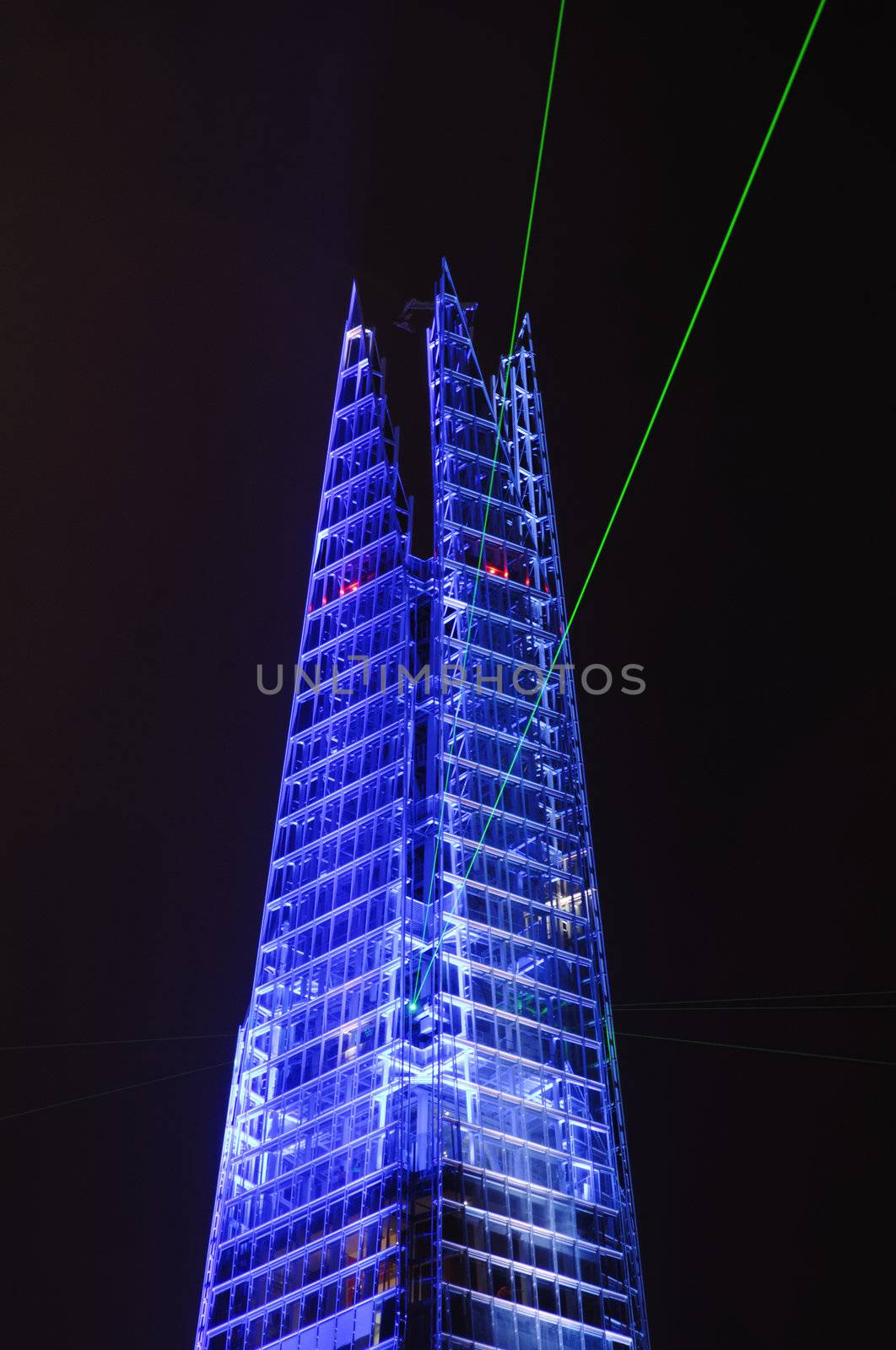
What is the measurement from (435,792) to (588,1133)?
70.4ft

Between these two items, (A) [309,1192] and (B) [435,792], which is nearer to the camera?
(A) [309,1192]

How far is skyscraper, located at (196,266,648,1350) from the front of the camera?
64.1 m

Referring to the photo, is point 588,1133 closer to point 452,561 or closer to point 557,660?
point 557,660

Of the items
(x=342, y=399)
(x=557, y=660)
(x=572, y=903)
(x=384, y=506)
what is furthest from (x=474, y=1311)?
(x=342, y=399)

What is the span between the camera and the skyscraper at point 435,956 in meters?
64.1

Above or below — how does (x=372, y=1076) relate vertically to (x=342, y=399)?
below

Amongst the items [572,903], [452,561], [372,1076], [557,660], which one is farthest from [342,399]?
[372,1076]

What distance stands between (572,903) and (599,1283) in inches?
866

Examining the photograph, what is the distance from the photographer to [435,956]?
245 ft

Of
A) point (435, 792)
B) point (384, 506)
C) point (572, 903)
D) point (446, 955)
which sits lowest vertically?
point (446, 955)

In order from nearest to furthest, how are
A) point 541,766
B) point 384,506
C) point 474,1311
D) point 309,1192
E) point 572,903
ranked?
point 474,1311 < point 309,1192 < point 572,903 < point 541,766 < point 384,506

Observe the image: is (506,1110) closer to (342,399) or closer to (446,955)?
(446,955)

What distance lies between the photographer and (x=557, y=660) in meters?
91.7

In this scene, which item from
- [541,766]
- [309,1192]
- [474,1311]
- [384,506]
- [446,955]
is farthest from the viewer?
[384,506]
